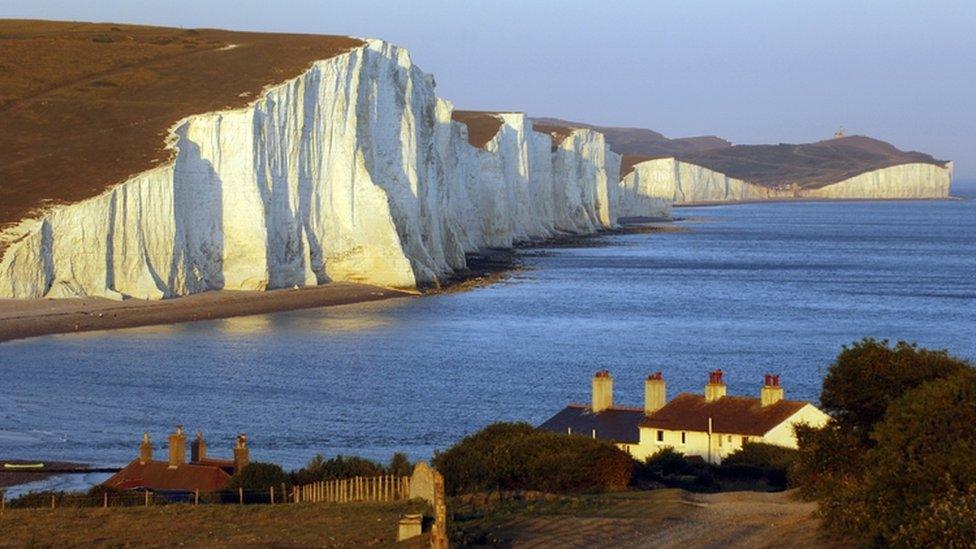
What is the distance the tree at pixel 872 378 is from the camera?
715 inches

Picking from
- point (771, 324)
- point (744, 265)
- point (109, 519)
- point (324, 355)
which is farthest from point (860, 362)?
point (744, 265)

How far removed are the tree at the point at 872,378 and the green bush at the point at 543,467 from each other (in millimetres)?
2872

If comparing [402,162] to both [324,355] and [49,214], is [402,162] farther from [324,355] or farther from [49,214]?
[324,355]

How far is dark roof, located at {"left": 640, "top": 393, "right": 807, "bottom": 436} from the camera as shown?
2456 cm

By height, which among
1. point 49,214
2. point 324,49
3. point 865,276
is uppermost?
point 324,49

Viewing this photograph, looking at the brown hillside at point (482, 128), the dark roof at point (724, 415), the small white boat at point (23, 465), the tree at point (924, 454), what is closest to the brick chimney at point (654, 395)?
the dark roof at point (724, 415)

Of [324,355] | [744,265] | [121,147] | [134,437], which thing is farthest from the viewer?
[744,265]

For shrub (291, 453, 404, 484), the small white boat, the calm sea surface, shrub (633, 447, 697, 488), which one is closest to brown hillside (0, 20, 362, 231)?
the calm sea surface

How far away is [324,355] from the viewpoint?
4503 centimetres

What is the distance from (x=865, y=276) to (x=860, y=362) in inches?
2548

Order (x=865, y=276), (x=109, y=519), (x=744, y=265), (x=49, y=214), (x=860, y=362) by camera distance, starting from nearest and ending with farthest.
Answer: (x=109, y=519) < (x=860, y=362) < (x=49, y=214) < (x=865, y=276) < (x=744, y=265)

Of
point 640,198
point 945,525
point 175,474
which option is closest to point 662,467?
point 175,474

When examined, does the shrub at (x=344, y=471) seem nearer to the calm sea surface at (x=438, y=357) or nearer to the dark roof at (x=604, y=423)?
the dark roof at (x=604, y=423)

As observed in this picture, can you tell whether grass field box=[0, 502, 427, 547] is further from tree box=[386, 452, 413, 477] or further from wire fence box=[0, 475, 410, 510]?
tree box=[386, 452, 413, 477]
